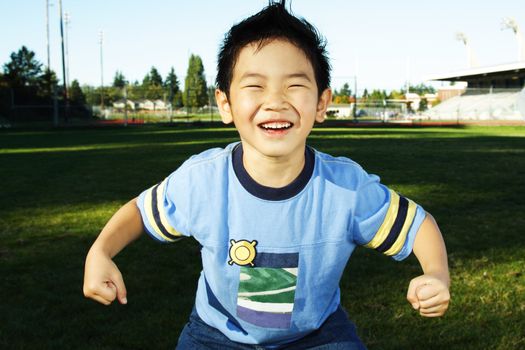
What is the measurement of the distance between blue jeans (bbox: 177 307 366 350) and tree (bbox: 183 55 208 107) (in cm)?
4515

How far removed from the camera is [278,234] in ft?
7.07

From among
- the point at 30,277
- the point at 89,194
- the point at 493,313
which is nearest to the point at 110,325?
the point at 30,277

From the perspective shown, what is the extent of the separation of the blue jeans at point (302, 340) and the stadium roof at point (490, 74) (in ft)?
194

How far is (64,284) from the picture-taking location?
4359 mm

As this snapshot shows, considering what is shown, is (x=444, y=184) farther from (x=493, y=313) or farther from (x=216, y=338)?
(x=216, y=338)

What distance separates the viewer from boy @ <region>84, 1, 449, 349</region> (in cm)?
215

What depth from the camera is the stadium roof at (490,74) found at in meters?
57.5

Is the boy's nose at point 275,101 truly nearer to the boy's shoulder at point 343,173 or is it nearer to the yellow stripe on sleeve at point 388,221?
the boy's shoulder at point 343,173

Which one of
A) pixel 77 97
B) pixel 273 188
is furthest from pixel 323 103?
pixel 77 97

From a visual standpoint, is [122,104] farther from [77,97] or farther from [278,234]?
[278,234]

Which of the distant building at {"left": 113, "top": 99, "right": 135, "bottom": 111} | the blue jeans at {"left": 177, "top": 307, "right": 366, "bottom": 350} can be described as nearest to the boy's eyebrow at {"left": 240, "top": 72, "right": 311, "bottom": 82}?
the blue jeans at {"left": 177, "top": 307, "right": 366, "bottom": 350}

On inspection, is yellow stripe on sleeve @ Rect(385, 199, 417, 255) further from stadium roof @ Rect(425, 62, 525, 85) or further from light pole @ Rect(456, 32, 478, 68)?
light pole @ Rect(456, 32, 478, 68)

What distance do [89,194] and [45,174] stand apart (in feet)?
9.80

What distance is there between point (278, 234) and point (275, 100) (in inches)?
19.0
